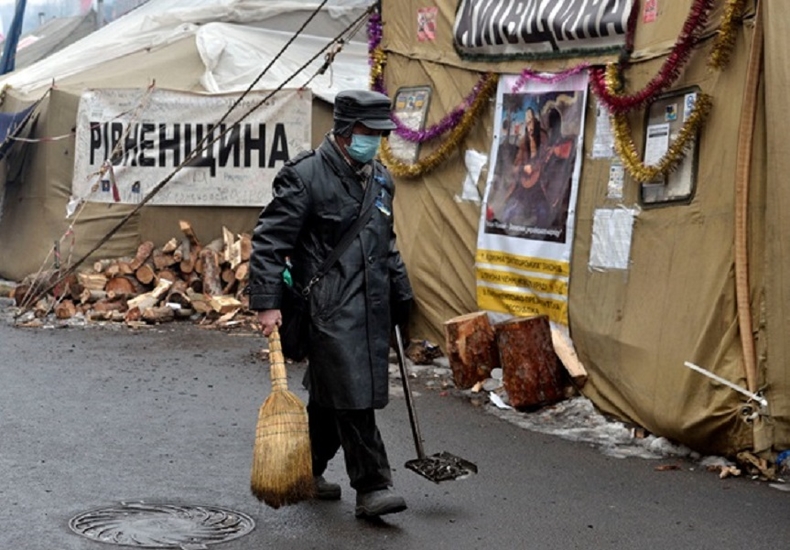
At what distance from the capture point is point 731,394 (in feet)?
24.8

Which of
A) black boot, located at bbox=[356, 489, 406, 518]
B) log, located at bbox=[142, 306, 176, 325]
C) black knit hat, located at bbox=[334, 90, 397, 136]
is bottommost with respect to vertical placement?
log, located at bbox=[142, 306, 176, 325]

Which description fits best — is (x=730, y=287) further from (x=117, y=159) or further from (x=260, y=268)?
(x=117, y=159)

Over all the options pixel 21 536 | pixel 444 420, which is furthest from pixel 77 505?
pixel 444 420

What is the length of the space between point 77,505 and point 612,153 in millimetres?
4128

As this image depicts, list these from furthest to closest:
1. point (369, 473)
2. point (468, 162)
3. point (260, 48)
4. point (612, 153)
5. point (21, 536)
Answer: point (260, 48) → point (468, 162) → point (612, 153) → point (369, 473) → point (21, 536)

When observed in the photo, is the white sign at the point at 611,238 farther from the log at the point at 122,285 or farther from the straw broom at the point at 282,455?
the log at the point at 122,285

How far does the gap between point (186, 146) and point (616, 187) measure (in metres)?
7.99

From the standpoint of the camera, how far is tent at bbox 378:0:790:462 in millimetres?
7477

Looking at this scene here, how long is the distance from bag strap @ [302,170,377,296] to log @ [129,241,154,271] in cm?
892

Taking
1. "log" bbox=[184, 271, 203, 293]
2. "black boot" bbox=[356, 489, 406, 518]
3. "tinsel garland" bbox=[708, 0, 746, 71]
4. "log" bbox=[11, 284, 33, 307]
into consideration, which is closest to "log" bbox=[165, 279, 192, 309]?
"log" bbox=[184, 271, 203, 293]

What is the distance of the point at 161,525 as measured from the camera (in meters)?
6.30

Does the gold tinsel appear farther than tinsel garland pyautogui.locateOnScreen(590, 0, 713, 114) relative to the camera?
Yes

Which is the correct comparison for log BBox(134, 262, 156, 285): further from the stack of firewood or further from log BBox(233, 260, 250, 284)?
log BBox(233, 260, 250, 284)

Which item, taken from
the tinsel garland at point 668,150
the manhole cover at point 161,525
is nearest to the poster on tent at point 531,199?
the tinsel garland at point 668,150
